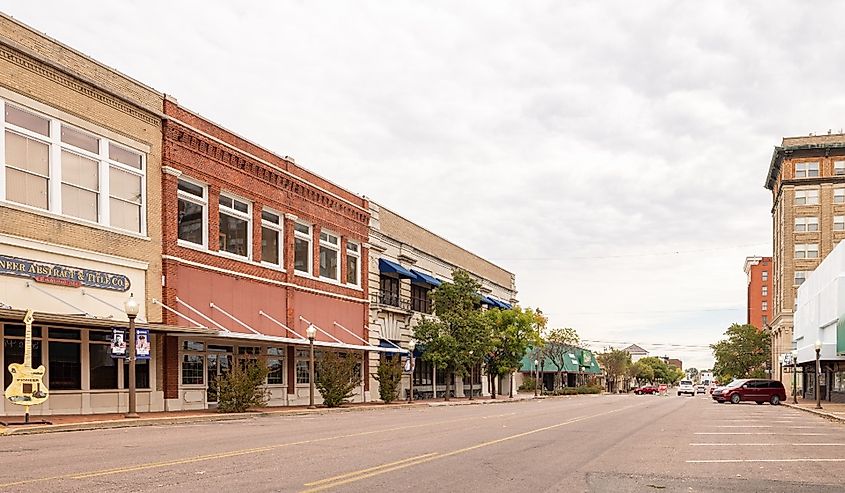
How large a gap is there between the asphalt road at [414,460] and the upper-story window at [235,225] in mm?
13536

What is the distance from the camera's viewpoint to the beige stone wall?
2452 centimetres

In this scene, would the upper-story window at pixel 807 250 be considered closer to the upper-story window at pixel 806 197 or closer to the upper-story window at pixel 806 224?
the upper-story window at pixel 806 224

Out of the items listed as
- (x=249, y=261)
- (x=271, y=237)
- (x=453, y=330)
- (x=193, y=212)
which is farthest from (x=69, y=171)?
(x=453, y=330)

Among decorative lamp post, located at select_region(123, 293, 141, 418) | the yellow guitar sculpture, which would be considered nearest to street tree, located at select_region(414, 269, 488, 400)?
decorative lamp post, located at select_region(123, 293, 141, 418)

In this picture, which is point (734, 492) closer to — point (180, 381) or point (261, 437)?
point (261, 437)

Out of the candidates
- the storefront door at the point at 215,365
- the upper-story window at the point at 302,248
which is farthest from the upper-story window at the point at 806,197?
the storefront door at the point at 215,365

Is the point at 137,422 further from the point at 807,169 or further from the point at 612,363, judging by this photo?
the point at 612,363

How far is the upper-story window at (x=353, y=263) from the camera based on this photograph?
46031mm

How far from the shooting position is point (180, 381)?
30922mm

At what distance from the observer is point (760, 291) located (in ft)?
517

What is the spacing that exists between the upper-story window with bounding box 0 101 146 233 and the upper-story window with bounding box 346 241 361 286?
1715cm

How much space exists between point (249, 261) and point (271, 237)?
2784mm

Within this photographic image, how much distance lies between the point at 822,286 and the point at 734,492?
4528 cm

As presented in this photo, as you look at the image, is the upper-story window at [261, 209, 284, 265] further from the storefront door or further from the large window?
the large window
